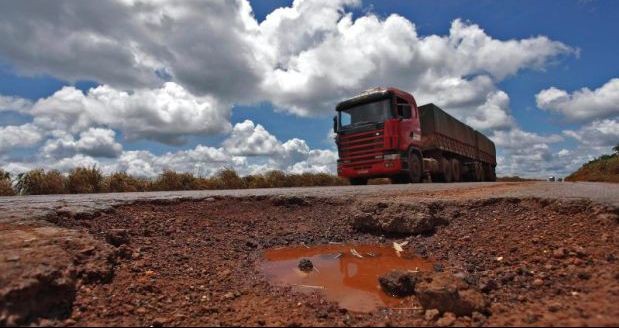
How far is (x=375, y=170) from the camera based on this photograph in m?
10.5

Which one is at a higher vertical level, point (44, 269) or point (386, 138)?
point (386, 138)

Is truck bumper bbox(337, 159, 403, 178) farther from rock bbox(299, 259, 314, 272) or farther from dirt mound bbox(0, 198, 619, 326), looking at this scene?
rock bbox(299, 259, 314, 272)

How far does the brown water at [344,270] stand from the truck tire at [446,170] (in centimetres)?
980

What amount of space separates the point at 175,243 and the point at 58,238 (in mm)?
1061

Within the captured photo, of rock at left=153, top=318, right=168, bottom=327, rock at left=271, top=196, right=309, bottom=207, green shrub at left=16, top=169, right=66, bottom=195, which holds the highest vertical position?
green shrub at left=16, top=169, right=66, bottom=195

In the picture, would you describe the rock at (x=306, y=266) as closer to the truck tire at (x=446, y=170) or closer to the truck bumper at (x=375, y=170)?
the truck bumper at (x=375, y=170)

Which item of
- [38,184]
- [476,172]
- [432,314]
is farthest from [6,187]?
[476,172]

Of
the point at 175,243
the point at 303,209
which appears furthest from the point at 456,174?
the point at 175,243

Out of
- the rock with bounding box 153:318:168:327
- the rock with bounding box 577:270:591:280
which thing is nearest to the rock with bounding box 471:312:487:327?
the rock with bounding box 577:270:591:280

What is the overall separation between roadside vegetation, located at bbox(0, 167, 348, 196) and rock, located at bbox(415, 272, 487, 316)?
1159 cm

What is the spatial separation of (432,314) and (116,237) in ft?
9.20

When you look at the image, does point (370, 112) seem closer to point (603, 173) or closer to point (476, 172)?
point (476, 172)

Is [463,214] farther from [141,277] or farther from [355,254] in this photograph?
[141,277]

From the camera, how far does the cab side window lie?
34.5ft
